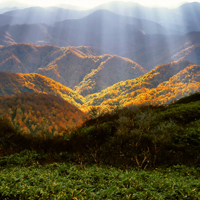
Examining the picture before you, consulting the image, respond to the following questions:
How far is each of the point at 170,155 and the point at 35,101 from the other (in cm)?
6126

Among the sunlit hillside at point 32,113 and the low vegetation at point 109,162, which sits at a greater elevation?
the low vegetation at point 109,162

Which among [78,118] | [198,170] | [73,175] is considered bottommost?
[78,118]

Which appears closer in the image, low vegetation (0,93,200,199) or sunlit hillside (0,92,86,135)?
low vegetation (0,93,200,199)

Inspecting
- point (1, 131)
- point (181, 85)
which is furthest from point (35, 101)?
point (181, 85)

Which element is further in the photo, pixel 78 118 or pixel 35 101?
pixel 78 118

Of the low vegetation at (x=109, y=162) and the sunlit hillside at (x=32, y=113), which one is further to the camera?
the sunlit hillside at (x=32, y=113)

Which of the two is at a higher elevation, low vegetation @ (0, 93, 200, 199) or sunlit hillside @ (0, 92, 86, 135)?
low vegetation @ (0, 93, 200, 199)

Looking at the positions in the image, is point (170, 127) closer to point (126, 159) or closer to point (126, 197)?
point (126, 159)

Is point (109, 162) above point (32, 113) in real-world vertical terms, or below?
above

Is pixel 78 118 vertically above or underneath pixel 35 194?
underneath

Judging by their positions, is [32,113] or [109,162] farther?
[32,113]

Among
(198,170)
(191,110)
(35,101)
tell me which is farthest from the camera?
(35,101)

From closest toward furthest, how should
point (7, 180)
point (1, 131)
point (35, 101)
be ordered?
point (7, 180), point (1, 131), point (35, 101)

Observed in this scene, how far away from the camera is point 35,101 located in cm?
6812
